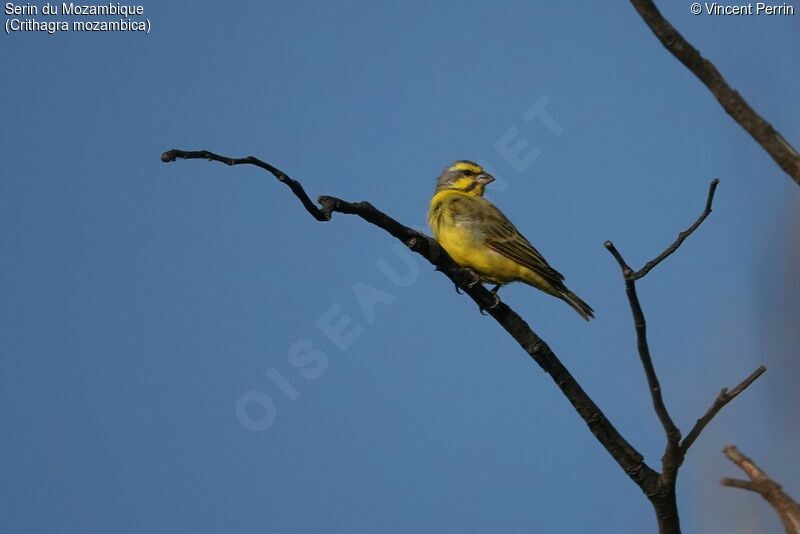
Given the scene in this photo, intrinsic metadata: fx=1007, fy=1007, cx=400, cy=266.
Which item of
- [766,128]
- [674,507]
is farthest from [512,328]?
[766,128]

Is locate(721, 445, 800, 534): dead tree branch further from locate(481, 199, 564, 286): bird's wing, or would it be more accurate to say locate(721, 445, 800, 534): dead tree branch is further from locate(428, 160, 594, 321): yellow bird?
locate(481, 199, 564, 286): bird's wing

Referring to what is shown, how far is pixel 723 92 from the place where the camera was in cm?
222

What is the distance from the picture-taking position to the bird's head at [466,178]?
10367mm

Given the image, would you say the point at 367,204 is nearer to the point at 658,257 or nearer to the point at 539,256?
the point at 658,257

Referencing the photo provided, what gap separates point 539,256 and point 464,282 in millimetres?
4382

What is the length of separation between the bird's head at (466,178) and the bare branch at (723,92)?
7851mm

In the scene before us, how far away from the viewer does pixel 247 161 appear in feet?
10.2

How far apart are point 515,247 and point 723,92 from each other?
21.1 ft

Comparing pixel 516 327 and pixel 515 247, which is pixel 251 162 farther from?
pixel 515 247

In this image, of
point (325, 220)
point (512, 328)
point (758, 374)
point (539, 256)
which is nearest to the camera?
point (758, 374)

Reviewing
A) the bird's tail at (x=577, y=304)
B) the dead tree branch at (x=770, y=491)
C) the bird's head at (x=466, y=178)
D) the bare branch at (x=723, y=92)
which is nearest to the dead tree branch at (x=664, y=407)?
the dead tree branch at (x=770, y=491)

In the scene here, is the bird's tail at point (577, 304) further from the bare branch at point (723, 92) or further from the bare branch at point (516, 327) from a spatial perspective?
the bare branch at point (723, 92)

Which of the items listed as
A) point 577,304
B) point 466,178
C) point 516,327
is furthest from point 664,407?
point 466,178

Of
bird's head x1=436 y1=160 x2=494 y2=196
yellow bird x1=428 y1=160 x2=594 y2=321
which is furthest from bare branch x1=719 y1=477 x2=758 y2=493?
bird's head x1=436 y1=160 x2=494 y2=196
